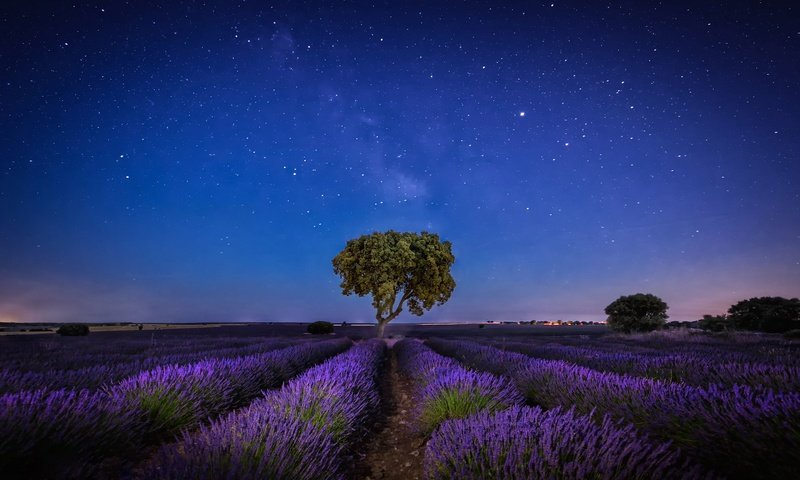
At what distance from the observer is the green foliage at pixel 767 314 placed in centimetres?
2209

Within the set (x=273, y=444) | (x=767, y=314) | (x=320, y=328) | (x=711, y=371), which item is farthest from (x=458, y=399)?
(x=767, y=314)

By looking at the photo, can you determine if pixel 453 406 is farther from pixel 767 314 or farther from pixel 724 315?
pixel 724 315

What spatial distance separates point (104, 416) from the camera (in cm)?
248

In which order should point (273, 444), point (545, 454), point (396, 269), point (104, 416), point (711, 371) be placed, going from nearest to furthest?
point (545, 454) → point (273, 444) → point (104, 416) → point (711, 371) → point (396, 269)

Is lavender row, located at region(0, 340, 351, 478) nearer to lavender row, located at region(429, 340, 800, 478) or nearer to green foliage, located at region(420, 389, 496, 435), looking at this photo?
green foliage, located at region(420, 389, 496, 435)

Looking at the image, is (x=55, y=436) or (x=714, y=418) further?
(x=714, y=418)

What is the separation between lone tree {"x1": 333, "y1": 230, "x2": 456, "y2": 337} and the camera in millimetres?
20391

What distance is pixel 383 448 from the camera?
12.6 feet

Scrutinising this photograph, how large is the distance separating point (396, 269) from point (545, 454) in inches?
751

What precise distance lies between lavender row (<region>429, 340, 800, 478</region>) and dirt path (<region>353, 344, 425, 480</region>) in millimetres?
1748

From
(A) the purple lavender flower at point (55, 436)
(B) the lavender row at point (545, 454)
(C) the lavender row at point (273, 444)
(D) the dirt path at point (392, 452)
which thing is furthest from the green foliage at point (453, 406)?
(A) the purple lavender flower at point (55, 436)

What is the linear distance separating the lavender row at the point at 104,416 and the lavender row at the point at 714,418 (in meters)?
3.23

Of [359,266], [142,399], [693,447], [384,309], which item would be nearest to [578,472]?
[693,447]

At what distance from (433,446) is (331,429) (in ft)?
3.47
